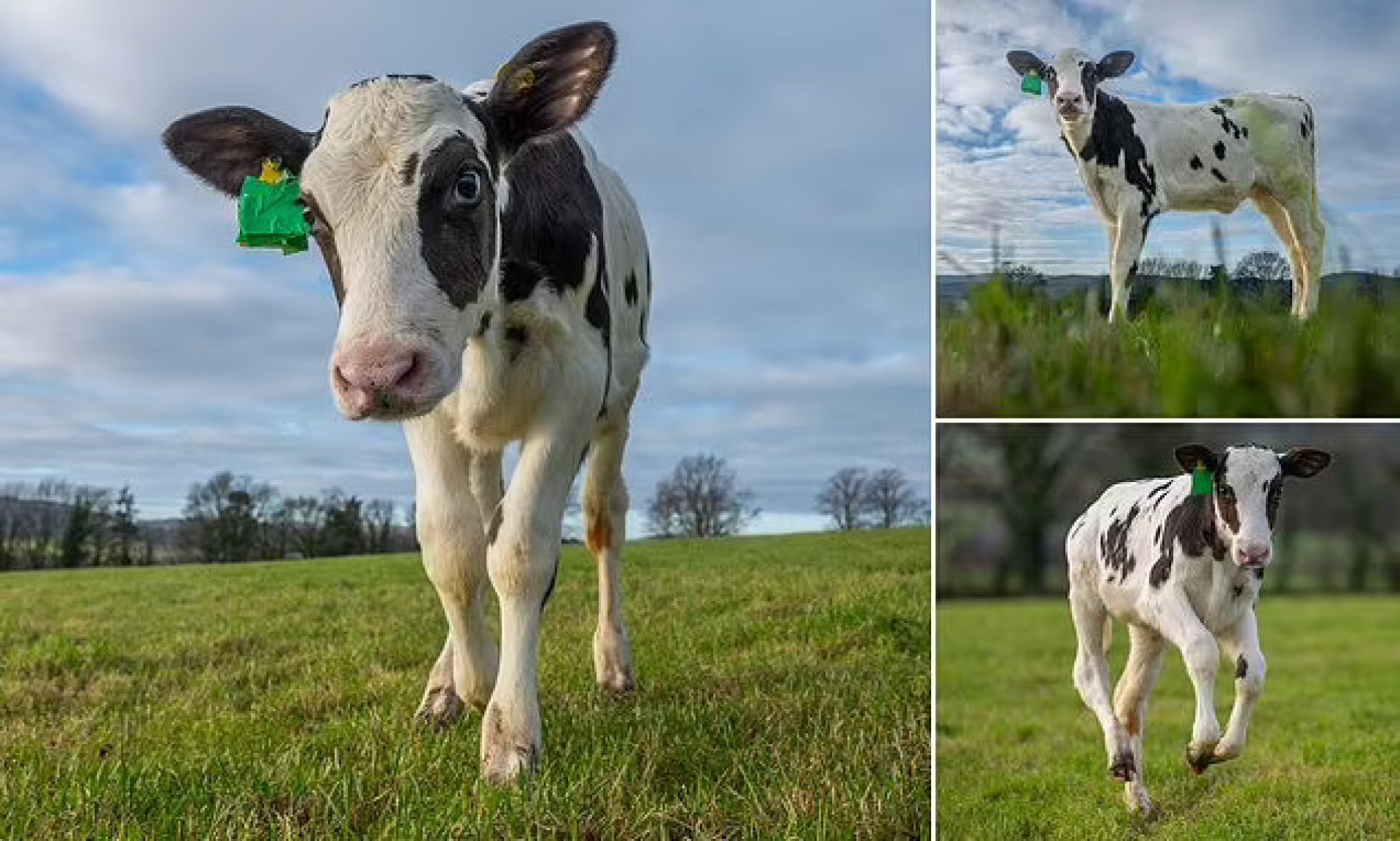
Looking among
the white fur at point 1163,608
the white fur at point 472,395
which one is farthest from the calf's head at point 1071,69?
the white fur at point 472,395

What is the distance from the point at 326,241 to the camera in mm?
3301

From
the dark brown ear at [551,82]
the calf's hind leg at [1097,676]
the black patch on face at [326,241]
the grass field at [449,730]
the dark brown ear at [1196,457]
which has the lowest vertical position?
the grass field at [449,730]

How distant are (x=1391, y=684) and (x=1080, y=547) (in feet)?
10.6

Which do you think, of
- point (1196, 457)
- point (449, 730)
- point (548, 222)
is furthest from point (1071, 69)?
point (449, 730)

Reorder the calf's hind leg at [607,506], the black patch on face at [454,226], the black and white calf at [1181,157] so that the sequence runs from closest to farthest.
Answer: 1. the black and white calf at [1181,157]
2. the black patch on face at [454,226]
3. the calf's hind leg at [607,506]

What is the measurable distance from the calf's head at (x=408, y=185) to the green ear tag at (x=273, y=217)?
48 millimetres

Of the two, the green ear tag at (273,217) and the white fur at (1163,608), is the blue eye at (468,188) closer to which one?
the green ear tag at (273,217)

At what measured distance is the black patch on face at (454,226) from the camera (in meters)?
3.11

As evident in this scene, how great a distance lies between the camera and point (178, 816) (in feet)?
10.2

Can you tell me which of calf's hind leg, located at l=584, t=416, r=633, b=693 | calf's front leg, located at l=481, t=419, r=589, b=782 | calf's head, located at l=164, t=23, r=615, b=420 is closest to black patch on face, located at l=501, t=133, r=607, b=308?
calf's head, located at l=164, t=23, r=615, b=420

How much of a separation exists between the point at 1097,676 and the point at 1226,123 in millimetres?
1257

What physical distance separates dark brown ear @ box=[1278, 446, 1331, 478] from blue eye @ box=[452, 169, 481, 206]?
6.82ft

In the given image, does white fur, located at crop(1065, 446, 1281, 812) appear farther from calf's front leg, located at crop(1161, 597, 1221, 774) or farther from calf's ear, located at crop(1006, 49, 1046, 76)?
calf's ear, located at crop(1006, 49, 1046, 76)

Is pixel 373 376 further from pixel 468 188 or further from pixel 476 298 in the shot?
pixel 468 188
